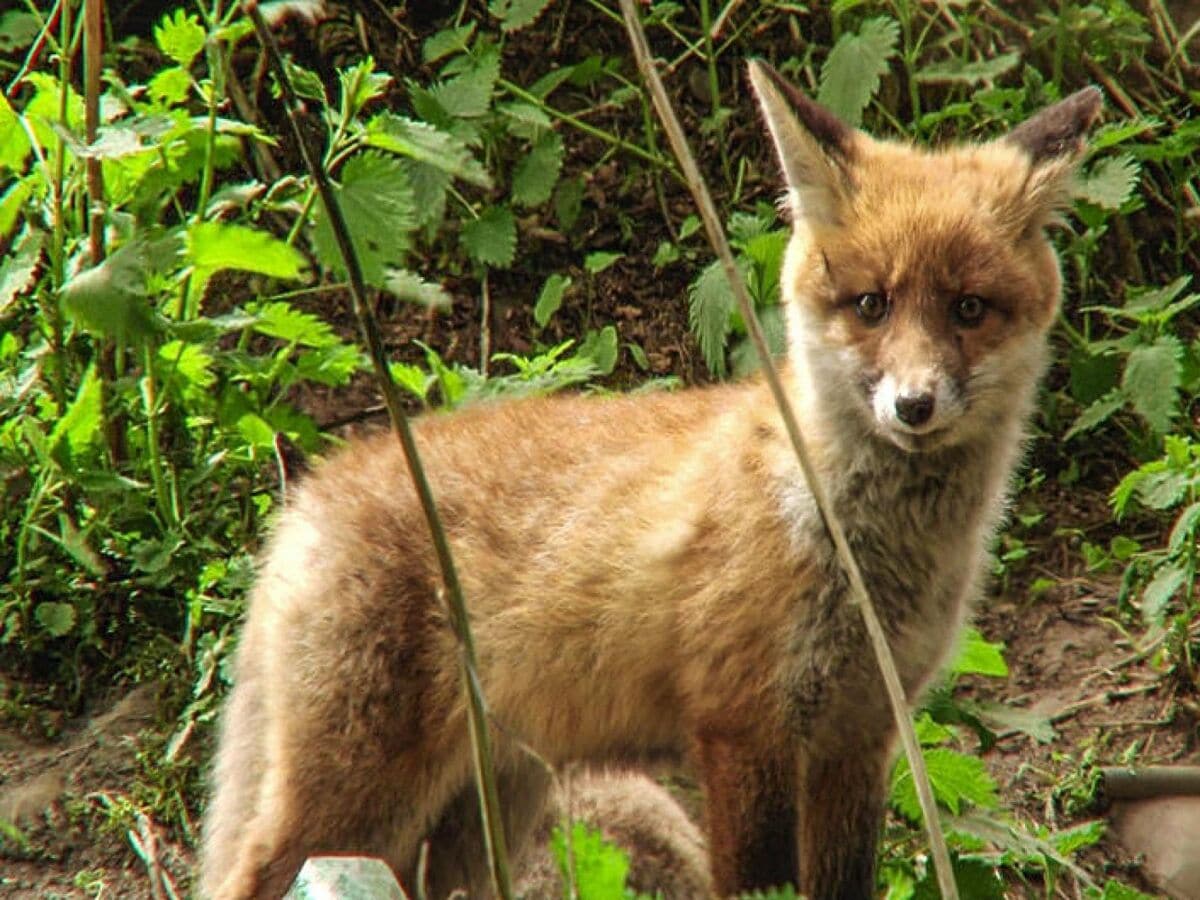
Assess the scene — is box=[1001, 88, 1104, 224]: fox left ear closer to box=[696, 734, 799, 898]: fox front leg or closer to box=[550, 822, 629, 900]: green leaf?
box=[696, 734, 799, 898]: fox front leg

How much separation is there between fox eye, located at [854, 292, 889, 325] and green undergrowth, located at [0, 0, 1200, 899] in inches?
48.6

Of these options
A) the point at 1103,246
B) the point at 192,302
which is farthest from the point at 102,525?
the point at 1103,246

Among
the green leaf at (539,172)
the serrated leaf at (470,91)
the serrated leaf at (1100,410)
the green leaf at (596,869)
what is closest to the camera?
the green leaf at (596,869)

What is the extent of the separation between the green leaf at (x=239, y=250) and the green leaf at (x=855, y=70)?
2.43 m

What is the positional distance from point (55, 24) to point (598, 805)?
396 cm

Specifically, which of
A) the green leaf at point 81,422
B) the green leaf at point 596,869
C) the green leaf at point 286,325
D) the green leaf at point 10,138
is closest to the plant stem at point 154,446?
the green leaf at point 81,422

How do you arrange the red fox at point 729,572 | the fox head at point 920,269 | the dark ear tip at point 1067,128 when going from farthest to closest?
the dark ear tip at point 1067,128
the red fox at point 729,572
the fox head at point 920,269

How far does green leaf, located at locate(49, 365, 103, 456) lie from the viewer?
500 centimetres

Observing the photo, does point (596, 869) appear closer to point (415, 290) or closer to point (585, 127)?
point (415, 290)

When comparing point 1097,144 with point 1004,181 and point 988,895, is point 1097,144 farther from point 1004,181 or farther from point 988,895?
point 988,895

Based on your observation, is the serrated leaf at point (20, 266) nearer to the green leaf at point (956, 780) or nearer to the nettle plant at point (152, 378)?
the nettle plant at point (152, 378)

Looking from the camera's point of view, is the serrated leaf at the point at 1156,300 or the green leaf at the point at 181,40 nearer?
the green leaf at the point at 181,40

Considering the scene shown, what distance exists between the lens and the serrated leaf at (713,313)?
218 inches

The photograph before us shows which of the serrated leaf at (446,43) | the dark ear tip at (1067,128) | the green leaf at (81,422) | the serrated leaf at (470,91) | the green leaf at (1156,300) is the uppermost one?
the dark ear tip at (1067,128)
